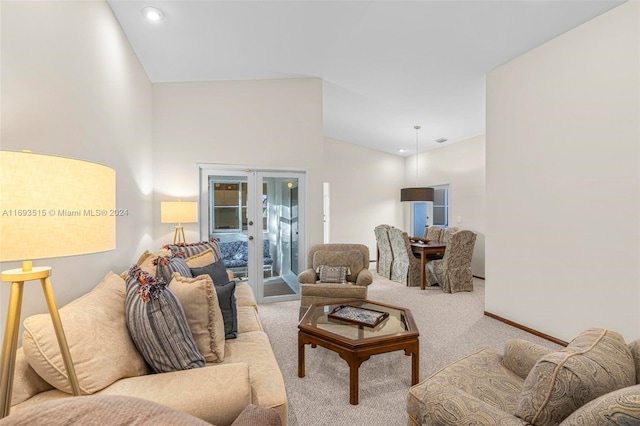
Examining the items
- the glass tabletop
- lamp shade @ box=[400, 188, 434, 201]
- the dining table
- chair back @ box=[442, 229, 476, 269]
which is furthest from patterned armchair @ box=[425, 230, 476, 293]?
the glass tabletop

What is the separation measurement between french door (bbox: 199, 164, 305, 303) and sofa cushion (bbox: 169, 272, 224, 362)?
2.64 metres

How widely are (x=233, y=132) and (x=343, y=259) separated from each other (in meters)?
2.34

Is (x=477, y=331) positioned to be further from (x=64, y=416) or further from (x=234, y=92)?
(x=234, y=92)

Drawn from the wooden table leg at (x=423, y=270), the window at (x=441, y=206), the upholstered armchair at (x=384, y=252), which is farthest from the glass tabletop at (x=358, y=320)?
the window at (x=441, y=206)

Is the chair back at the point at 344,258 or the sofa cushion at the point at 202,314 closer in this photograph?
the sofa cushion at the point at 202,314

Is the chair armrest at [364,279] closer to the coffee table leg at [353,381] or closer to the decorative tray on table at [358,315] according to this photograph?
the decorative tray on table at [358,315]

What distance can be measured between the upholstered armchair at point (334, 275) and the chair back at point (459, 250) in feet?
5.35

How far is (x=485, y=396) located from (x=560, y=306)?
2175 millimetres

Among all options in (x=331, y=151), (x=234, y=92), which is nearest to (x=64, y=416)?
(x=234, y=92)

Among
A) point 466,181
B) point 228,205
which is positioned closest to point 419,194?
point 466,181

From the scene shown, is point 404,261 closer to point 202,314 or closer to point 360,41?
point 360,41

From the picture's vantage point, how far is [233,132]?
13.6 feet

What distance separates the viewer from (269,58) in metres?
3.60

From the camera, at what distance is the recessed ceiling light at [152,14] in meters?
2.54
